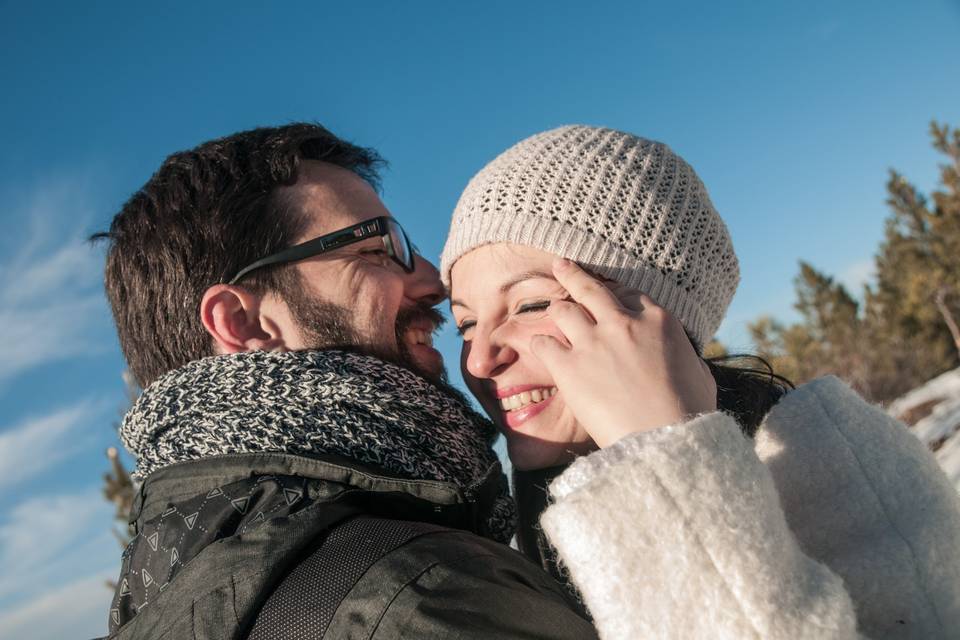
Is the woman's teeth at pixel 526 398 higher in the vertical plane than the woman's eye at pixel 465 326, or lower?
lower

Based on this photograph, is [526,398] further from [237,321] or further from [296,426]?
[237,321]

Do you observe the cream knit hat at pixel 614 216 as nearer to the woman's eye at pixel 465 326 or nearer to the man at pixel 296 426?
the woman's eye at pixel 465 326

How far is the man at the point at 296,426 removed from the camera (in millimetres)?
1375

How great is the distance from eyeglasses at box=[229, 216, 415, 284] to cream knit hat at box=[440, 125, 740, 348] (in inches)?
11.6

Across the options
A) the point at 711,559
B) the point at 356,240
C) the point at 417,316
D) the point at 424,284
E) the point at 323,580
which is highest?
the point at 356,240

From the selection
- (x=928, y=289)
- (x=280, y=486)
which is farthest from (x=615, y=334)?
(x=928, y=289)

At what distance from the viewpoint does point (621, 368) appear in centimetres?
169

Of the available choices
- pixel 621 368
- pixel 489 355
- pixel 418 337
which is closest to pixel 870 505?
A: pixel 621 368

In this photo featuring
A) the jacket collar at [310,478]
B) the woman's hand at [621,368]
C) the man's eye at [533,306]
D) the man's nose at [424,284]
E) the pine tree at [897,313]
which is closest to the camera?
→ the woman's hand at [621,368]

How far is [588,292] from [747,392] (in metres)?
0.99

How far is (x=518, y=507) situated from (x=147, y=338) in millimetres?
1520

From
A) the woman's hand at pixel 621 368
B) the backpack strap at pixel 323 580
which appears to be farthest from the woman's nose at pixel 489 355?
the backpack strap at pixel 323 580

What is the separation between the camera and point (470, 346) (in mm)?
2627

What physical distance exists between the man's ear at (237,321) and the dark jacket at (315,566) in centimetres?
65
